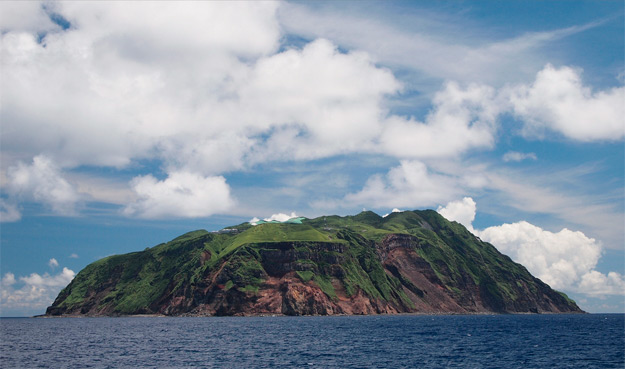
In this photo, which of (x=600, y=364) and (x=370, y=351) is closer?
(x=600, y=364)

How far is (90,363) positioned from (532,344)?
10015 cm

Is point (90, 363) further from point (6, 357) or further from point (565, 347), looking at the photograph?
point (565, 347)

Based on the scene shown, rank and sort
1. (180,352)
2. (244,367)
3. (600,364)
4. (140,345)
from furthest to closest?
(140,345)
(180,352)
(600,364)
(244,367)

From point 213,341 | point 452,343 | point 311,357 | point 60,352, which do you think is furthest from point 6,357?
point 452,343

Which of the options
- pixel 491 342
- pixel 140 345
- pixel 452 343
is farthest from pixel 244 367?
pixel 491 342

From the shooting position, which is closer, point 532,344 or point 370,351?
point 370,351

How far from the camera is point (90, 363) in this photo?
81125mm

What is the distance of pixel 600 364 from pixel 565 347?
94.7ft

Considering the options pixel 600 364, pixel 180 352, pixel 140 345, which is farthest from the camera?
pixel 140 345

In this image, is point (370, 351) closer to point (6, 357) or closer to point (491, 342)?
point (491, 342)

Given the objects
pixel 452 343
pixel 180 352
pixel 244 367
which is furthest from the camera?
pixel 452 343

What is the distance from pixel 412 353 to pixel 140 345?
59.9 meters

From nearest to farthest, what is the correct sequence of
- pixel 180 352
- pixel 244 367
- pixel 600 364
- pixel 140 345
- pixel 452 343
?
pixel 244 367 < pixel 600 364 < pixel 180 352 < pixel 140 345 < pixel 452 343

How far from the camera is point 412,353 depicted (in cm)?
9762
